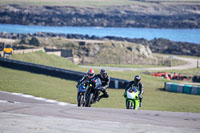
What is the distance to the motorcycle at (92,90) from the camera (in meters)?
14.0

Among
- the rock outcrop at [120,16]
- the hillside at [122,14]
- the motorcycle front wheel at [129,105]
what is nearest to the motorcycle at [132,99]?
the motorcycle front wheel at [129,105]

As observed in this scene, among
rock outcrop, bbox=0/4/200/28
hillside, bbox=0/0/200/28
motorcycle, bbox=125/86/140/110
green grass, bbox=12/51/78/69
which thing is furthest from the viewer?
hillside, bbox=0/0/200/28

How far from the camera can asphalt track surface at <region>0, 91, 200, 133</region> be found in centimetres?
767

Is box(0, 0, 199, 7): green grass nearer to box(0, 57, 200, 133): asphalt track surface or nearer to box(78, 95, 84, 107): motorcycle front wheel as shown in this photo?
box(78, 95, 84, 107): motorcycle front wheel

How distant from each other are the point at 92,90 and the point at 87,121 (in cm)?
568

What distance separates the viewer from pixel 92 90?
14.2m

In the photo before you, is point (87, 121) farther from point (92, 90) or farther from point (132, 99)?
point (92, 90)

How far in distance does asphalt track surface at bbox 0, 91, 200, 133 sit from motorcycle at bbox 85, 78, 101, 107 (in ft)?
11.1

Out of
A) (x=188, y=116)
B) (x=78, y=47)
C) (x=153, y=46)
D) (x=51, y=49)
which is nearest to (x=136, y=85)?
(x=188, y=116)

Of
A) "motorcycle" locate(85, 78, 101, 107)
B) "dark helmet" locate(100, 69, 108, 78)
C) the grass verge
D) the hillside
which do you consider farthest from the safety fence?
the hillside

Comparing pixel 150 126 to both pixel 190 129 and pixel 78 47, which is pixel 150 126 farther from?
pixel 78 47

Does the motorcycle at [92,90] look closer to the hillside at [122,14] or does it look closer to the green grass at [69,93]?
the green grass at [69,93]

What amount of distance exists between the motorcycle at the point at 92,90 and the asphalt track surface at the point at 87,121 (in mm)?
3376

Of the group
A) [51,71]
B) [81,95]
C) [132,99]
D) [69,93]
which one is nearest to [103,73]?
[81,95]
